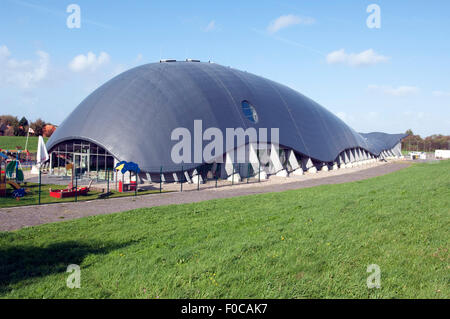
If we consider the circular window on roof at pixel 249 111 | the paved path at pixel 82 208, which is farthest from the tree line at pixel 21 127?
the paved path at pixel 82 208

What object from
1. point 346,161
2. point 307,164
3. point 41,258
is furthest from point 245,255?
point 346,161

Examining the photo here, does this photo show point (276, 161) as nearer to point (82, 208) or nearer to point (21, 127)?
point (82, 208)

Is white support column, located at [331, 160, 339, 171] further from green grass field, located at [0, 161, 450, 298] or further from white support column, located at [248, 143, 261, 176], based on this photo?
green grass field, located at [0, 161, 450, 298]

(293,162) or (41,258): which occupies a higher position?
(293,162)

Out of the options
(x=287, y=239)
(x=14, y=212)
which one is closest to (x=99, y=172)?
(x=14, y=212)

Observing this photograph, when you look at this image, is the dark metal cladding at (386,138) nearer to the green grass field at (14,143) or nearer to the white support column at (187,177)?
the white support column at (187,177)

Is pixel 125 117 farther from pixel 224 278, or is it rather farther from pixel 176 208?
pixel 224 278

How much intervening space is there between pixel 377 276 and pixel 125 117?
85.0ft

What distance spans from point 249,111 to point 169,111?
982 cm

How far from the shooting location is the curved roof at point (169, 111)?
26906 mm

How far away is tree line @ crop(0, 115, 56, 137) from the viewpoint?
300 ft

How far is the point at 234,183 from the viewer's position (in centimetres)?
2828

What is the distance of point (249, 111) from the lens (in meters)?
→ 35.1

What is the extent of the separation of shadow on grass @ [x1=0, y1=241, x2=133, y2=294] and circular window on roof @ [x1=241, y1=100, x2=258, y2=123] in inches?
1072
